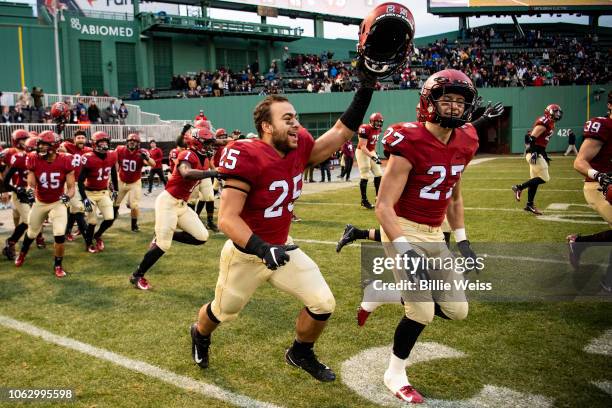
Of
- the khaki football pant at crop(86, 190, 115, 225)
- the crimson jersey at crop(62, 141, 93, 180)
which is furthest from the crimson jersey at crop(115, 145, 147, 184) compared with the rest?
the khaki football pant at crop(86, 190, 115, 225)

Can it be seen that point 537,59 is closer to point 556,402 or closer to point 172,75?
point 172,75

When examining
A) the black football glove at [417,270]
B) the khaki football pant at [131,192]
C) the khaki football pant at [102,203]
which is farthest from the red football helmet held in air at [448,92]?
the khaki football pant at [131,192]

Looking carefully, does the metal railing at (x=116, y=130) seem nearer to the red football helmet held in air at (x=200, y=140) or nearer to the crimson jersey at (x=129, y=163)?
Answer: the crimson jersey at (x=129, y=163)

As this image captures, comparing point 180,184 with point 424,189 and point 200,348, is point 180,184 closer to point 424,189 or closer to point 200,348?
point 200,348

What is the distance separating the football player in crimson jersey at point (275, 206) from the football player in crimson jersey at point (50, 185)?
446 cm

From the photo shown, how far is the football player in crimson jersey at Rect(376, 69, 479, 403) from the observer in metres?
3.63

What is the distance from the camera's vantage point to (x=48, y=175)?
7504 mm

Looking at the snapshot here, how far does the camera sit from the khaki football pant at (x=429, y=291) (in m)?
3.58

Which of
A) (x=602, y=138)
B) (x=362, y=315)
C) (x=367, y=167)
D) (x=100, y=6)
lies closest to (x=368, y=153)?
(x=367, y=167)

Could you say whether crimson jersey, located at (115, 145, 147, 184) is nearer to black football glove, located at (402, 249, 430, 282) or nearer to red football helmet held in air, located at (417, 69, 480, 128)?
red football helmet held in air, located at (417, 69, 480, 128)

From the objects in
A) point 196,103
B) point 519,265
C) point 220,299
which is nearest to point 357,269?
point 519,265

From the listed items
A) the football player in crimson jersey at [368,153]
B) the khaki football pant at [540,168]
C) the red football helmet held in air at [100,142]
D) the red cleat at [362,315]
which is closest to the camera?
the red cleat at [362,315]

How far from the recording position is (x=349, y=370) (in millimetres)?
4082

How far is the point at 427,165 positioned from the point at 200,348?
7.46 feet
